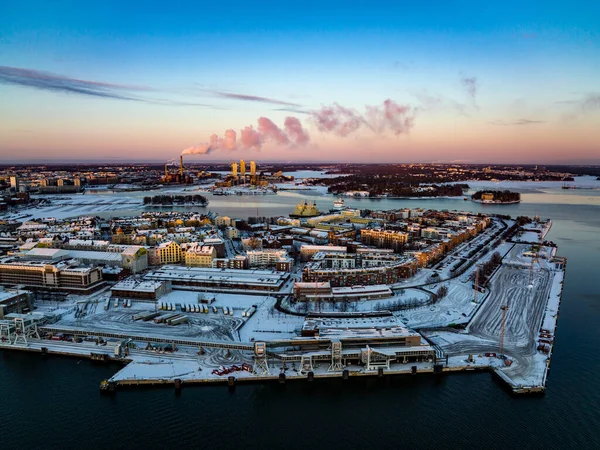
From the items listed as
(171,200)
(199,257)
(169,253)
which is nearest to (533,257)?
(199,257)

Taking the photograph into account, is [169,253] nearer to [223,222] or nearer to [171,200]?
[223,222]

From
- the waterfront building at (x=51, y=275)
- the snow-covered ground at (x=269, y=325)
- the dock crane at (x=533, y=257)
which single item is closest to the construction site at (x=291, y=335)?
the snow-covered ground at (x=269, y=325)

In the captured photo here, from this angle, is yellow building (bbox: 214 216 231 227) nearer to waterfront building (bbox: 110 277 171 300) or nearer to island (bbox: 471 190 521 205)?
waterfront building (bbox: 110 277 171 300)

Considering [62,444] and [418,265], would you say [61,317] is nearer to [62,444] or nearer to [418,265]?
[62,444]

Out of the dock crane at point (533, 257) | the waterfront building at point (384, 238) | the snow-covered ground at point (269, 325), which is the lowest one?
the snow-covered ground at point (269, 325)

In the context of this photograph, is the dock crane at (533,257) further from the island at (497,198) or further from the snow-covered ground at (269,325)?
the island at (497,198)

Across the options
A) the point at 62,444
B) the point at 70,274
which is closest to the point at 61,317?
the point at 70,274
